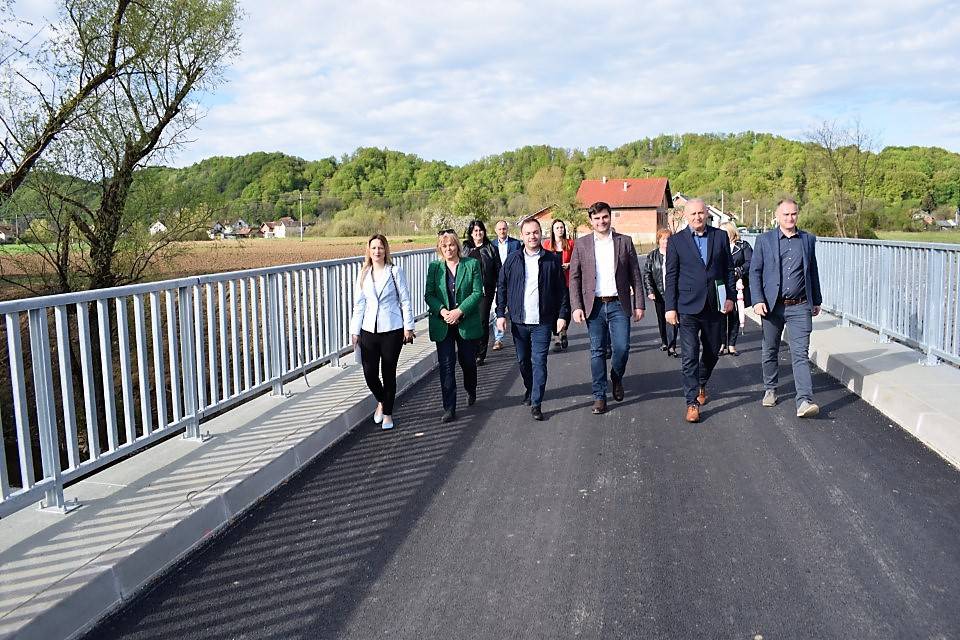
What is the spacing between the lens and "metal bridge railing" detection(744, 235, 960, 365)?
8383 mm

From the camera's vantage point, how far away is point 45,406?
14.7 feet

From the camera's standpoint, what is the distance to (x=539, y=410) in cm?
745

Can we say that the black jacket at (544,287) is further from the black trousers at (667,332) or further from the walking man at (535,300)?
the black trousers at (667,332)

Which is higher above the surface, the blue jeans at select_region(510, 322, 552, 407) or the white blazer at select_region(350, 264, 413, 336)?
the white blazer at select_region(350, 264, 413, 336)

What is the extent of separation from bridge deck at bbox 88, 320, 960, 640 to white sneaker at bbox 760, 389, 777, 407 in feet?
1.98

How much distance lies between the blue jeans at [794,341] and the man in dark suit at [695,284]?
46 cm

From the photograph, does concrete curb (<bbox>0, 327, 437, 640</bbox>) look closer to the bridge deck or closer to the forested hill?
the bridge deck

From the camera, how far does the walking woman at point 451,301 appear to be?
25.2ft

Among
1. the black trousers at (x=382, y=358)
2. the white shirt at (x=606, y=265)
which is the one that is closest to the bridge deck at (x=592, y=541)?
the black trousers at (x=382, y=358)

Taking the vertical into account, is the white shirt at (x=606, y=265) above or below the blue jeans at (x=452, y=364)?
above

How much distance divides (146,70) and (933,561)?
16.3m

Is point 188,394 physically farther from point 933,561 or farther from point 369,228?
point 369,228

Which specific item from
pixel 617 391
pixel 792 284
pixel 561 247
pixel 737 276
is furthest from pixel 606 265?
pixel 561 247

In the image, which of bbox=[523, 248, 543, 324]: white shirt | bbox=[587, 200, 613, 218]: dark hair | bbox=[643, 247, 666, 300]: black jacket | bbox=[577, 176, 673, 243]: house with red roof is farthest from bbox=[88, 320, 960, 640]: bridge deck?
bbox=[577, 176, 673, 243]: house with red roof
